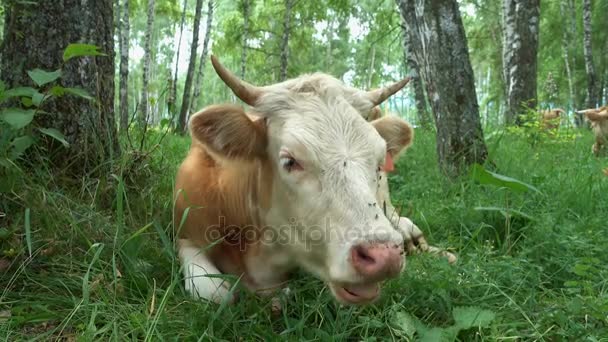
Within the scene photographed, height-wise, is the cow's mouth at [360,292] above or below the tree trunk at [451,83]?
below

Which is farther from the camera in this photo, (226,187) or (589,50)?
(589,50)

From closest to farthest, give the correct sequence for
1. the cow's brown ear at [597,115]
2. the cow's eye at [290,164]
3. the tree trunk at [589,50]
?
the cow's eye at [290,164], the cow's brown ear at [597,115], the tree trunk at [589,50]

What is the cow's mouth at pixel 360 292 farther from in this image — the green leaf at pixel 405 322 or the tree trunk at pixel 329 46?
the tree trunk at pixel 329 46

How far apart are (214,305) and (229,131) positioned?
844mm

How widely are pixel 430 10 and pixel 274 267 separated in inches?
124

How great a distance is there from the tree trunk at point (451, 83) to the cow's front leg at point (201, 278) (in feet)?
9.52

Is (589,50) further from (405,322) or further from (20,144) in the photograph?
(20,144)

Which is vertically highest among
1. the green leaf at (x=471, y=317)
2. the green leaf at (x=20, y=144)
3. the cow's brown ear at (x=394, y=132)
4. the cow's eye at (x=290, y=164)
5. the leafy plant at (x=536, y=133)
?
the cow's brown ear at (x=394, y=132)

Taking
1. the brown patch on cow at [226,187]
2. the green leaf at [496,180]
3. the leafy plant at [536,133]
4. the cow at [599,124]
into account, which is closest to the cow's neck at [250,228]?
the brown patch on cow at [226,187]

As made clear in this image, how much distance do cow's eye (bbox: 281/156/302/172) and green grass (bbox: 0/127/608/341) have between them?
2.10 feet

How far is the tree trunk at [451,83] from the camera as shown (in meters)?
4.86

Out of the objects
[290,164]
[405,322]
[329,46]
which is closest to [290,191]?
[290,164]

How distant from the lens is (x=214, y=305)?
2.45 metres

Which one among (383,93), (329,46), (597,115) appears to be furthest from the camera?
(329,46)
